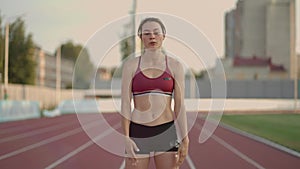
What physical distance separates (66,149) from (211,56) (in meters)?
12.1

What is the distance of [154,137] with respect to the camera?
149 inches

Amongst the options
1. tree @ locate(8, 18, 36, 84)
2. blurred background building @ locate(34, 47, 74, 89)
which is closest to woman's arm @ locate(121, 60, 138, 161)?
tree @ locate(8, 18, 36, 84)

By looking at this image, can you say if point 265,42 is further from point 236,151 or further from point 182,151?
point 182,151

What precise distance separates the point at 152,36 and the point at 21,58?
51.5 meters

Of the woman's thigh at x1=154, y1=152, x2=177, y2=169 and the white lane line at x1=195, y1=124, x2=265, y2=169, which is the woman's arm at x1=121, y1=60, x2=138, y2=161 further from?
the white lane line at x1=195, y1=124, x2=265, y2=169

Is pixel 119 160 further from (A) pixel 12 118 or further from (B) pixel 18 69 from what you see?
(B) pixel 18 69

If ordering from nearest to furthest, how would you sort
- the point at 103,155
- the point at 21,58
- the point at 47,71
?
the point at 103,155, the point at 21,58, the point at 47,71

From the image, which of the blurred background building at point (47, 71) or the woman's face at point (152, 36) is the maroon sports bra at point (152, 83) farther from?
the blurred background building at point (47, 71)

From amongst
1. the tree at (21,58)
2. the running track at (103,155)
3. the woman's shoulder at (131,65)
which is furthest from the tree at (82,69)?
the tree at (21,58)

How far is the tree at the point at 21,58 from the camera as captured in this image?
174 ft

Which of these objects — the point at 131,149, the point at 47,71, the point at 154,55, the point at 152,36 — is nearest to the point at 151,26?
the point at 152,36

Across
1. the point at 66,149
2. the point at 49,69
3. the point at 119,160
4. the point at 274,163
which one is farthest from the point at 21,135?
the point at 49,69

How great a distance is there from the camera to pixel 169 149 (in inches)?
149

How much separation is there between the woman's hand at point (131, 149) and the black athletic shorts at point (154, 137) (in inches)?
2.2
